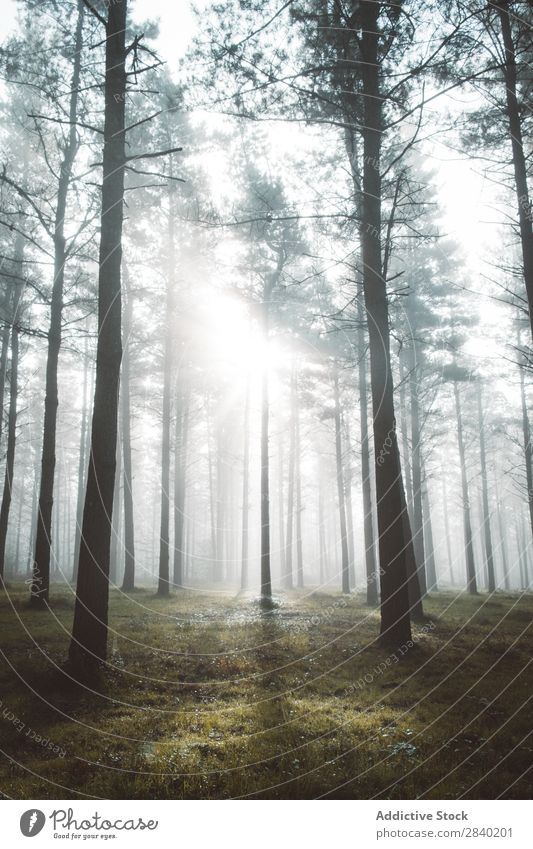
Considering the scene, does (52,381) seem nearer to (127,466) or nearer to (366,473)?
(127,466)

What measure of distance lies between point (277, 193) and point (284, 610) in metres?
15.4

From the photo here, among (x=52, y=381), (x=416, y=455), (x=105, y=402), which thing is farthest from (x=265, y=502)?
(x=105, y=402)

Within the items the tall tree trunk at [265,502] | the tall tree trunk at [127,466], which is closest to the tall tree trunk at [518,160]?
the tall tree trunk at [265,502]

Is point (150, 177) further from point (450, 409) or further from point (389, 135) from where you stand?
point (450, 409)

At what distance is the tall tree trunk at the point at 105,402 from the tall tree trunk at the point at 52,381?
15.8 ft

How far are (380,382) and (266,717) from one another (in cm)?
675

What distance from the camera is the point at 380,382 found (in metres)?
10.1

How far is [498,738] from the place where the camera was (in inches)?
197

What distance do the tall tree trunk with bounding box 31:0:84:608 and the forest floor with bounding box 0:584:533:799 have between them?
5.23 feet

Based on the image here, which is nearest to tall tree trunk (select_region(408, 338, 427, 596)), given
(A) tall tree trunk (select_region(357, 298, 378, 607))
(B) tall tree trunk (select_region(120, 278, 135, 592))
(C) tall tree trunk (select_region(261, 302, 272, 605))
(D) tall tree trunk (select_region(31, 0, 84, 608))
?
(A) tall tree trunk (select_region(357, 298, 378, 607))

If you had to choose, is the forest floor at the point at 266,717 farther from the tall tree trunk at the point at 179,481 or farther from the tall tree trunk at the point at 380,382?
the tall tree trunk at the point at 179,481

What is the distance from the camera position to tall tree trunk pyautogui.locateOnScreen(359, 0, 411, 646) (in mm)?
9047

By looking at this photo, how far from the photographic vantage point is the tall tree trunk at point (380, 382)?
9047 millimetres
